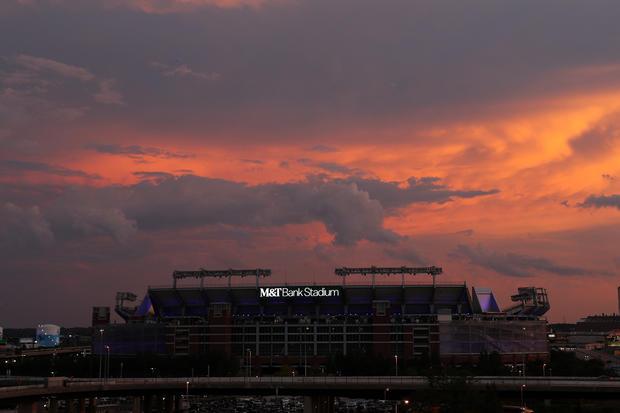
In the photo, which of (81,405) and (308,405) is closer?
(81,405)

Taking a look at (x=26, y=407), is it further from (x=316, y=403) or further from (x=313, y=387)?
(x=316, y=403)

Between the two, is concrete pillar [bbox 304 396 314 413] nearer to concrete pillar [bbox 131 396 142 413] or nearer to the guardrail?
the guardrail

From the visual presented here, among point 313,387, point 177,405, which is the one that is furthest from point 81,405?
point 313,387

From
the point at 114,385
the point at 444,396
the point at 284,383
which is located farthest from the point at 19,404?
the point at 444,396

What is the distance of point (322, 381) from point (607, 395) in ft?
170

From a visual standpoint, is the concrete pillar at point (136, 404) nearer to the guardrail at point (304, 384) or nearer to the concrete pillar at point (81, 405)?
the guardrail at point (304, 384)

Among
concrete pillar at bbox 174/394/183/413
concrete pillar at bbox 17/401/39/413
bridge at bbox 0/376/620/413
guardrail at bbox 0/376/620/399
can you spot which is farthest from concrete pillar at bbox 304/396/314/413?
concrete pillar at bbox 17/401/39/413

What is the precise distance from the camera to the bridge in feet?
453

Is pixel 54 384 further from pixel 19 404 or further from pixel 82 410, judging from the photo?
pixel 82 410

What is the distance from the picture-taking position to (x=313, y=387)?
493ft

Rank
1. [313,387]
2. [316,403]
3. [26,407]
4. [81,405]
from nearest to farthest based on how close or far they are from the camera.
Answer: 1. [26,407]
2. [313,387]
3. [81,405]
4. [316,403]

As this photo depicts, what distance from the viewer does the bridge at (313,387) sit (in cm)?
13800

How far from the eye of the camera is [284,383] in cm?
15150

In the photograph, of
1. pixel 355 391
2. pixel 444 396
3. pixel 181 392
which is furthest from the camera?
pixel 181 392
